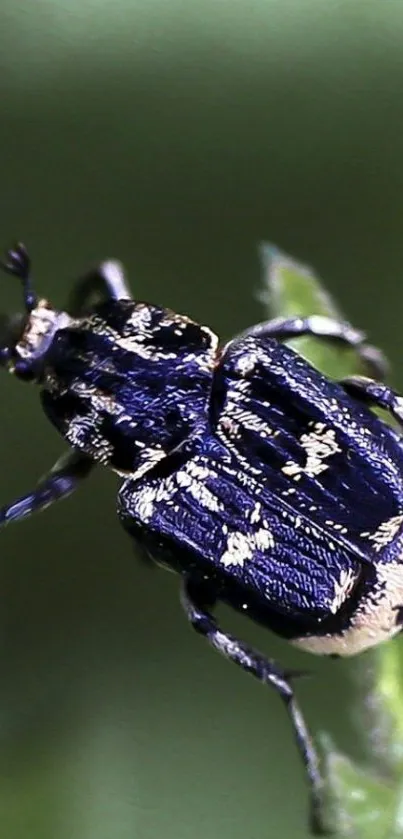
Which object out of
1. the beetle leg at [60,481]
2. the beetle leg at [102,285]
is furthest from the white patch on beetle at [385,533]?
the beetle leg at [102,285]

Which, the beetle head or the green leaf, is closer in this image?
the green leaf

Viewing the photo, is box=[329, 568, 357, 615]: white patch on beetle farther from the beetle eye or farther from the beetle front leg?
the beetle eye

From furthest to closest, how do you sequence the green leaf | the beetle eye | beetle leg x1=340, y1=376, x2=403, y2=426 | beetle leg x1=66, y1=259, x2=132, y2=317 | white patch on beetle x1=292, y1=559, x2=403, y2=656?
beetle leg x1=66, y1=259, x2=132, y2=317, the beetle eye, beetle leg x1=340, y1=376, x2=403, y2=426, white patch on beetle x1=292, y1=559, x2=403, y2=656, the green leaf

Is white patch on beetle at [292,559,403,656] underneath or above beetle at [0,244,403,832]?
underneath

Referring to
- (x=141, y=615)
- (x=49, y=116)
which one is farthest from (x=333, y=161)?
(x=141, y=615)

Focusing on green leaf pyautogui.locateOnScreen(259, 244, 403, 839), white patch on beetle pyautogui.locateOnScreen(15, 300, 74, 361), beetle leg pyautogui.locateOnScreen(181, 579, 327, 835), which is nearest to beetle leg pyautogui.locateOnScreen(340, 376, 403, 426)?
green leaf pyautogui.locateOnScreen(259, 244, 403, 839)
